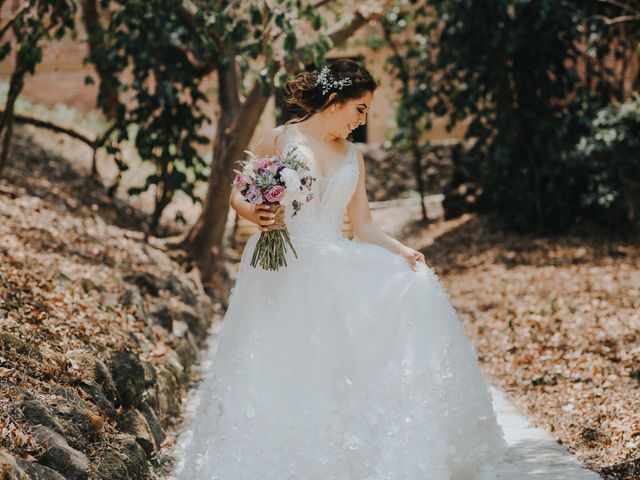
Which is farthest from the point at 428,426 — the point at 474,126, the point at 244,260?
the point at 474,126

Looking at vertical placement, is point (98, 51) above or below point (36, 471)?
above

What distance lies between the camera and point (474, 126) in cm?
1552

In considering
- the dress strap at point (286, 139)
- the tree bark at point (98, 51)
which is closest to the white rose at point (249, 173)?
the dress strap at point (286, 139)

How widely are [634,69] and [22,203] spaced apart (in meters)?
11.2

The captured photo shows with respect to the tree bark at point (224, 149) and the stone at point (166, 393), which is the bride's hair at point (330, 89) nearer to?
the stone at point (166, 393)

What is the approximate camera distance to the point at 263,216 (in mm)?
4625

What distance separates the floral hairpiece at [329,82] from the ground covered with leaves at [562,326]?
8.26 feet

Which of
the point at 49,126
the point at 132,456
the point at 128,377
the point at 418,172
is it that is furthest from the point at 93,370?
the point at 418,172

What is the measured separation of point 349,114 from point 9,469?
2.49 m

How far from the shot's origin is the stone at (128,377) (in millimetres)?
5570

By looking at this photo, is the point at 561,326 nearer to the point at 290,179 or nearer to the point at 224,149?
the point at 224,149

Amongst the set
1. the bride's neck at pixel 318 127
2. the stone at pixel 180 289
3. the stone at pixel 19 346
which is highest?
the bride's neck at pixel 318 127

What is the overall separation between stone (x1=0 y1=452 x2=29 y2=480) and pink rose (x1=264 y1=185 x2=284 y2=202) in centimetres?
164

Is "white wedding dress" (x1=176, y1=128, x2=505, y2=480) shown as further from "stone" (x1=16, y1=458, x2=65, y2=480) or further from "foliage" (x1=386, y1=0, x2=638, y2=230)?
"foliage" (x1=386, y1=0, x2=638, y2=230)
